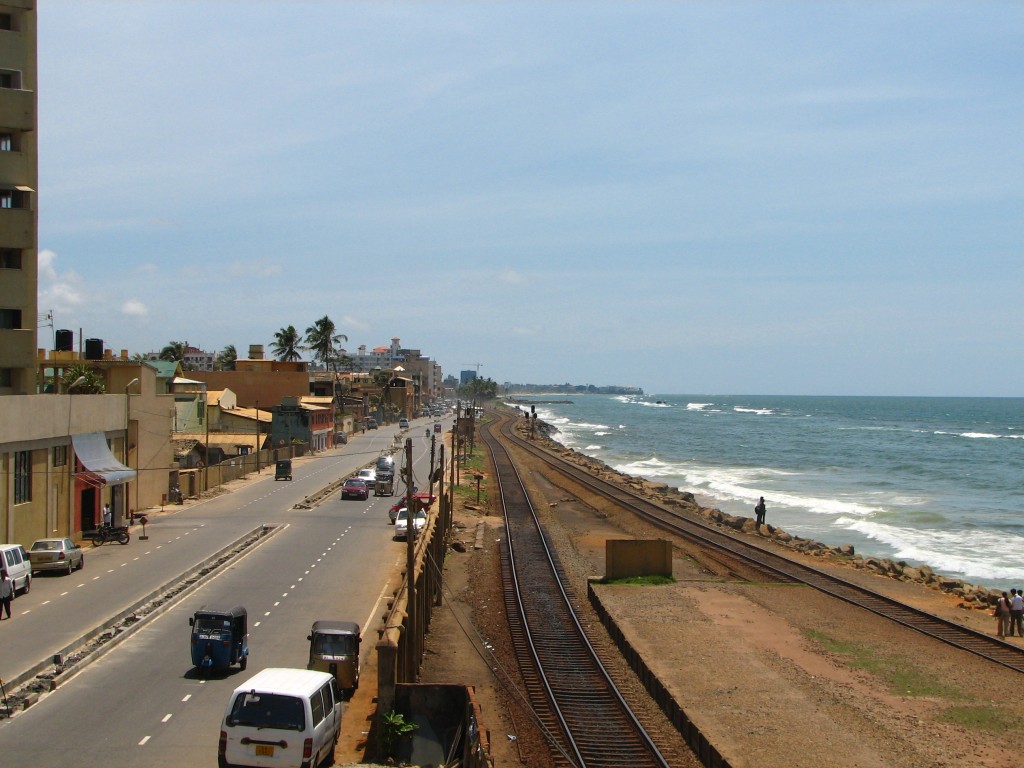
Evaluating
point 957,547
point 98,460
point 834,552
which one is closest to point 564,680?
point 98,460

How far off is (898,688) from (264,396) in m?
92.1

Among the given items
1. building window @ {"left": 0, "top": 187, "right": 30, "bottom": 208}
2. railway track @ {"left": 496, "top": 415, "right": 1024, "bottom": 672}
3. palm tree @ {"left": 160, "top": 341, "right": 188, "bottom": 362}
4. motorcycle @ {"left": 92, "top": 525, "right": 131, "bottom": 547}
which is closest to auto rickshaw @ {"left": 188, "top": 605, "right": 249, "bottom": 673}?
railway track @ {"left": 496, "top": 415, "right": 1024, "bottom": 672}

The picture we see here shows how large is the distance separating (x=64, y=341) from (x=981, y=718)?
49.5 m

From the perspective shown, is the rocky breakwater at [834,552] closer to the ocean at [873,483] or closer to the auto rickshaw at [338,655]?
the ocean at [873,483]

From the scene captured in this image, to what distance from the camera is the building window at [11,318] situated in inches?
1505

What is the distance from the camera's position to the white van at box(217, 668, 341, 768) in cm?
1402

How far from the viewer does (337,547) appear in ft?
124

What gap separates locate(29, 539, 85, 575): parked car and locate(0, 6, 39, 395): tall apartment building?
366 inches

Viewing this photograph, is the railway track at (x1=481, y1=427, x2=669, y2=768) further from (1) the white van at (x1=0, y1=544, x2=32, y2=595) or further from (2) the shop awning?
(2) the shop awning

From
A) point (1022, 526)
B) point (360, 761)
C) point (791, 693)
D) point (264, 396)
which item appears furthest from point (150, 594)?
point (264, 396)

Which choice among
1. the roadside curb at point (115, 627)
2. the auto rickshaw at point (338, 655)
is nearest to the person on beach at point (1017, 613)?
the auto rickshaw at point (338, 655)

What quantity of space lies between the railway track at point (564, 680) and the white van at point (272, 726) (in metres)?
5.29

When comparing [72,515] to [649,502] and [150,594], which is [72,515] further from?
[649,502]

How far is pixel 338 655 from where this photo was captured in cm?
1972
